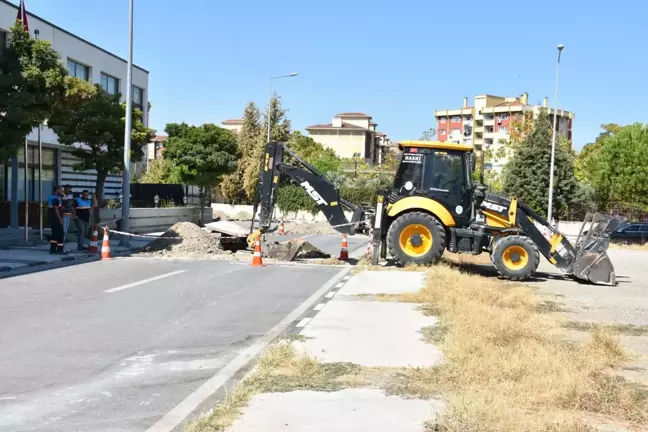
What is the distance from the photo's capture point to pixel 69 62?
33781 mm

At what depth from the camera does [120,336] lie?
9148 millimetres

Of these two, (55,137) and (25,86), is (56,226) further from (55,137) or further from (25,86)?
(55,137)

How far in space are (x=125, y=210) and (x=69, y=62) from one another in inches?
574

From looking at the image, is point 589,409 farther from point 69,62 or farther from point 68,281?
point 69,62

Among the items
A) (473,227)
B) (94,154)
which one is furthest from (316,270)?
(94,154)

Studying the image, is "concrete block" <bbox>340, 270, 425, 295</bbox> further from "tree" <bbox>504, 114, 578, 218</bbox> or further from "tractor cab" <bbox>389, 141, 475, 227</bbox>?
"tree" <bbox>504, 114, 578, 218</bbox>

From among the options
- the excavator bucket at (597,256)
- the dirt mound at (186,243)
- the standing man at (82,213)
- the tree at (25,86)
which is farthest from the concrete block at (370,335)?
the standing man at (82,213)

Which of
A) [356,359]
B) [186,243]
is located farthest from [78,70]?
[356,359]

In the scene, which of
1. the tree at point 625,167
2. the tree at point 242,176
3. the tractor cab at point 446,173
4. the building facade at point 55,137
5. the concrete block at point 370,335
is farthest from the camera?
the tree at point 242,176

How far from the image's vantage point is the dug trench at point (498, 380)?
5414mm

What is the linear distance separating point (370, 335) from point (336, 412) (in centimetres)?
355

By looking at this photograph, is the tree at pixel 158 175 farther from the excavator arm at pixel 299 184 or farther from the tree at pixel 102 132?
the excavator arm at pixel 299 184

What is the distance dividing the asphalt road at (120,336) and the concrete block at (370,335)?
844mm

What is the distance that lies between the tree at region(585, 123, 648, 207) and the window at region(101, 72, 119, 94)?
3517cm
